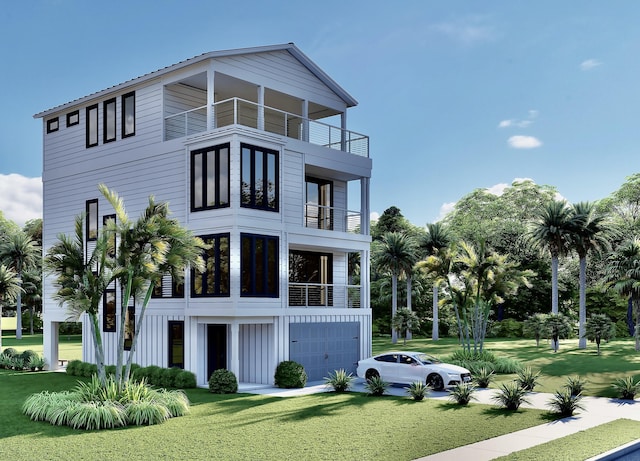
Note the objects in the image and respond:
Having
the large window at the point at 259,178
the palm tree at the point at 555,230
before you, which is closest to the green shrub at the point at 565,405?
the large window at the point at 259,178

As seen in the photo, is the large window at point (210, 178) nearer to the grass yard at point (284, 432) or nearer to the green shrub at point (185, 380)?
the green shrub at point (185, 380)

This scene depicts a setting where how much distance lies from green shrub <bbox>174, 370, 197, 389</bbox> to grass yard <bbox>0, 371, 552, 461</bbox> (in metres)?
3.45

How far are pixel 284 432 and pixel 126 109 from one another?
18.9m

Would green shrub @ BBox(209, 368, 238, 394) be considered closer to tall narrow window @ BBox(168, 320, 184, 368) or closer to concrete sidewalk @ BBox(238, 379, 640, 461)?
concrete sidewalk @ BBox(238, 379, 640, 461)

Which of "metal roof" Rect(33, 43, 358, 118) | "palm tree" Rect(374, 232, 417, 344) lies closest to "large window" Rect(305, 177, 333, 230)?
"metal roof" Rect(33, 43, 358, 118)

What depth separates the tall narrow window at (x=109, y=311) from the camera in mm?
30266

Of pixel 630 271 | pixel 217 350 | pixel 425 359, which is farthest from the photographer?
pixel 630 271

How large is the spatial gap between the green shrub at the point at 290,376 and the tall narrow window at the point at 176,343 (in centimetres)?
406

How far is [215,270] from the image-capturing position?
25.7 metres

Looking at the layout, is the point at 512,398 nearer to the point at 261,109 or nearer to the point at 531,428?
the point at 531,428

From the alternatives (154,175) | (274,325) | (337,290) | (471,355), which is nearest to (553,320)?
(471,355)

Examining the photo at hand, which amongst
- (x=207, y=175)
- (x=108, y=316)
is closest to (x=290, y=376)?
(x=207, y=175)

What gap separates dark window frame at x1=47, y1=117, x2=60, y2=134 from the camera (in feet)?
111

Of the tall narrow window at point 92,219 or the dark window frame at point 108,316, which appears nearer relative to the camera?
the dark window frame at point 108,316
